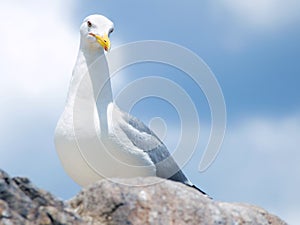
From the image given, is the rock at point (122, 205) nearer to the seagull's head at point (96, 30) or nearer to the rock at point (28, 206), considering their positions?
the rock at point (28, 206)

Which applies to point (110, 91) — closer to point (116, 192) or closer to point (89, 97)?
point (89, 97)

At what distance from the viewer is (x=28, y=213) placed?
671 cm

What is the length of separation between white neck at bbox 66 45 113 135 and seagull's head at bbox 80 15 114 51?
0.15m

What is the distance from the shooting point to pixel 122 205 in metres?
7.54

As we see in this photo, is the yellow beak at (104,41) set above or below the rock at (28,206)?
above

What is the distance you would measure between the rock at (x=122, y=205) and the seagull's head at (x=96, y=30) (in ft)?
14.5

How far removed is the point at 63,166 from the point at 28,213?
4308 mm

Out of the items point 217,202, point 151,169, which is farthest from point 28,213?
point 151,169

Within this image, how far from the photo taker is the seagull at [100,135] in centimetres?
1066

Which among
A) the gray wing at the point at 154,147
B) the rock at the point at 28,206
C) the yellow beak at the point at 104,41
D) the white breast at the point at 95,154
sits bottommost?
the rock at the point at 28,206

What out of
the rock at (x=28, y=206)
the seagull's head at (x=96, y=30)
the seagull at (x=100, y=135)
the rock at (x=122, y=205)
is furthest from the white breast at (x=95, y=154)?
the rock at (x=28, y=206)

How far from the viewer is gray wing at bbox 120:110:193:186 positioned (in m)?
11.4

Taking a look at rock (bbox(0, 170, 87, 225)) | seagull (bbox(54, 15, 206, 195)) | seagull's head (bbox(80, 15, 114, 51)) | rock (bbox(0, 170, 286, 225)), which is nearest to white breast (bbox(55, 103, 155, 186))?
seagull (bbox(54, 15, 206, 195))

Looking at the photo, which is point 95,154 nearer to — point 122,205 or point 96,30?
point 96,30
